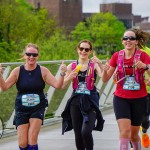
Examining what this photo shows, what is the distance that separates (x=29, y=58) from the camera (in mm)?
6898

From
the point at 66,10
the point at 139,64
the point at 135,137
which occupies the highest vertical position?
the point at 139,64

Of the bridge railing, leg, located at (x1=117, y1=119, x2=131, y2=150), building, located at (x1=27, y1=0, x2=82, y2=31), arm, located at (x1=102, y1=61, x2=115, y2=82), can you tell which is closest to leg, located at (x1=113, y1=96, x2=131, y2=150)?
Answer: leg, located at (x1=117, y1=119, x2=131, y2=150)

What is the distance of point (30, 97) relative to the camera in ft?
22.1

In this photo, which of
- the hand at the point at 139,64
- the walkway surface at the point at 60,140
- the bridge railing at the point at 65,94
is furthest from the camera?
the bridge railing at the point at 65,94

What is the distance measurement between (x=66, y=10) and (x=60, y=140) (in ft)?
350

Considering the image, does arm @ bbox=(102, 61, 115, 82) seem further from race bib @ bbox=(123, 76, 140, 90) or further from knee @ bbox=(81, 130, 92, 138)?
knee @ bbox=(81, 130, 92, 138)

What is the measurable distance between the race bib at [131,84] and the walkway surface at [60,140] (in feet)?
7.54

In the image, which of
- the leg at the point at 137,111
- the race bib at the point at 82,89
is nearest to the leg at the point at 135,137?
the leg at the point at 137,111

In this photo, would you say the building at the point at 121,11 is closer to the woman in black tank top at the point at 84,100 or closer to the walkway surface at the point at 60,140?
the walkway surface at the point at 60,140

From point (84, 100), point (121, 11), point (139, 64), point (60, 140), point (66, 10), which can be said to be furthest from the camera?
point (121, 11)

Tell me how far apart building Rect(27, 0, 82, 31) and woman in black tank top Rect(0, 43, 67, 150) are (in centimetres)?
10526

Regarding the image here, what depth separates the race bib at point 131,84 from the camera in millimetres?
6828

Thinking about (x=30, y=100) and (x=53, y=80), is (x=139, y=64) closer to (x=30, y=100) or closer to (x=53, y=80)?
(x=53, y=80)

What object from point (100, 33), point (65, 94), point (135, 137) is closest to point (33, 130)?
point (135, 137)
